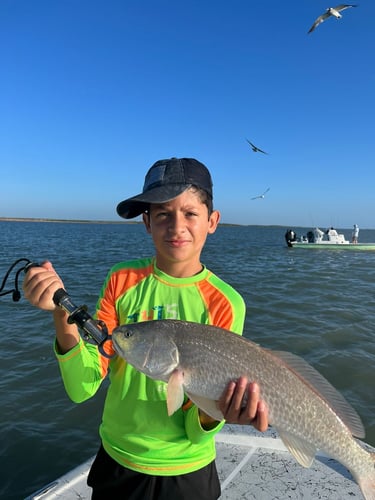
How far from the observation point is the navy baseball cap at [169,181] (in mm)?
2586

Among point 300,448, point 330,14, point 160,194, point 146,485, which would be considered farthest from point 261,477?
point 330,14

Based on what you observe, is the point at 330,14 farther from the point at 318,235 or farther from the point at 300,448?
the point at 318,235

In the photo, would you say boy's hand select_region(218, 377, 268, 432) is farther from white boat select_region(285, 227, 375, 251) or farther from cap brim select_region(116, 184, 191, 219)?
white boat select_region(285, 227, 375, 251)

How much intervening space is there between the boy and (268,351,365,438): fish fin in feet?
1.18

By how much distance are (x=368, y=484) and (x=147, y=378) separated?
168cm

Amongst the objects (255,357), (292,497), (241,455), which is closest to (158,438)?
(255,357)

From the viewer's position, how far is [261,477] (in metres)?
3.79

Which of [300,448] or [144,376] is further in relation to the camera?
[144,376]

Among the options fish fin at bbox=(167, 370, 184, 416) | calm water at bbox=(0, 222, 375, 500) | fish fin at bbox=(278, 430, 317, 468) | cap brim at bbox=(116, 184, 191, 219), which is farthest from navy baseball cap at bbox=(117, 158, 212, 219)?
calm water at bbox=(0, 222, 375, 500)

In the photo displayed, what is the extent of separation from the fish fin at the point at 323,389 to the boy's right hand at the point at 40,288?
1484mm

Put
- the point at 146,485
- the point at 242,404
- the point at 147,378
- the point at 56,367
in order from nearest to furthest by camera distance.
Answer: the point at 242,404, the point at 146,485, the point at 147,378, the point at 56,367

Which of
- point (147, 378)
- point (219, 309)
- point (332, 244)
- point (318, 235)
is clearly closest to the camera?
point (147, 378)

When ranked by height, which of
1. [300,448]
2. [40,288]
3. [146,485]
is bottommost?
[146,485]

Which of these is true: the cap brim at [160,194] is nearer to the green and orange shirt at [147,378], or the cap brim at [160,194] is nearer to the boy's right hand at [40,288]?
the green and orange shirt at [147,378]
